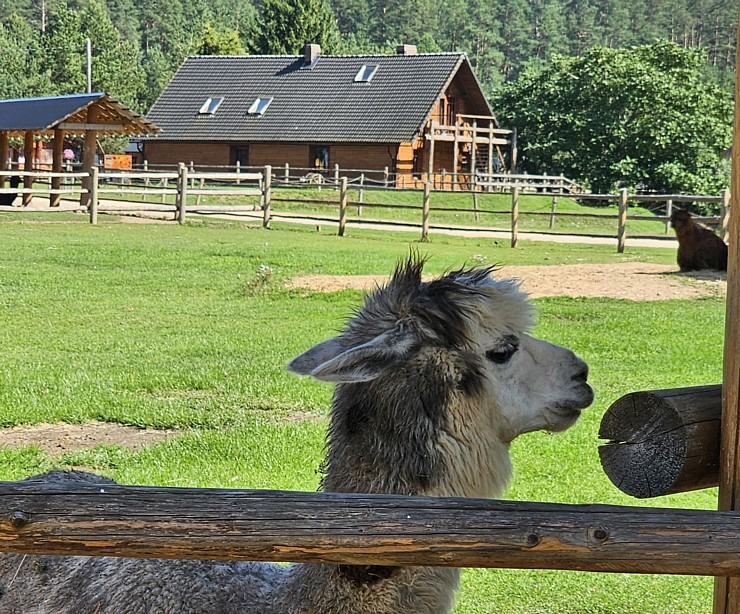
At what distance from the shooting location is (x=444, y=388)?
297 cm

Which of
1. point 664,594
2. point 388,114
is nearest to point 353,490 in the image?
point 664,594

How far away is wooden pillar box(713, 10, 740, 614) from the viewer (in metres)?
2.64

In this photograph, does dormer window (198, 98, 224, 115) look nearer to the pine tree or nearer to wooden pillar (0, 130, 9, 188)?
wooden pillar (0, 130, 9, 188)

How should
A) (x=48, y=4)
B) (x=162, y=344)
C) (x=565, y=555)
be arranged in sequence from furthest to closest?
(x=48, y=4) < (x=162, y=344) < (x=565, y=555)

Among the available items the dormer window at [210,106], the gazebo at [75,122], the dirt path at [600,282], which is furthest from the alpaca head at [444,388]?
the dormer window at [210,106]

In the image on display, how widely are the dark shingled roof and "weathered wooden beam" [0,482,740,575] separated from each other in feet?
153

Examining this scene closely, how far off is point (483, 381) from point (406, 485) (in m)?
0.38

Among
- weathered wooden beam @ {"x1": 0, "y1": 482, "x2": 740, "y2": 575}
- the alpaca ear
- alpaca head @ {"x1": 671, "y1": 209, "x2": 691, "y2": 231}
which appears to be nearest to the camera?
weathered wooden beam @ {"x1": 0, "y1": 482, "x2": 740, "y2": 575}

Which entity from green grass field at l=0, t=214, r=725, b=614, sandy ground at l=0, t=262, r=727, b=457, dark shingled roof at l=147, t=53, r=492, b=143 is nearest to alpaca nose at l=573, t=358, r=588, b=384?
green grass field at l=0, t=214, r=725, b=614

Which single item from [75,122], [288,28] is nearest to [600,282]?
[75,122]

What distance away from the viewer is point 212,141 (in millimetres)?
52812

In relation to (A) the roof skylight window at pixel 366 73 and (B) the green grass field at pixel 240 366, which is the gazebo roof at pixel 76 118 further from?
(A) the roof skylight window at pixel 366 73

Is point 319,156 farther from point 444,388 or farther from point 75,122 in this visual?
point 444,388

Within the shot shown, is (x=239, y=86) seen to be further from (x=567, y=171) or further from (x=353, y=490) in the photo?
(x=353, y=490)
